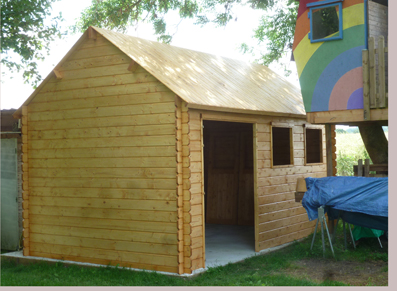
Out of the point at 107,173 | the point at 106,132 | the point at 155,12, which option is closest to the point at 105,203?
the point at 107,173

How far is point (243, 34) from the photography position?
2397 cm

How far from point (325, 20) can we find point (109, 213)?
5.35 meters

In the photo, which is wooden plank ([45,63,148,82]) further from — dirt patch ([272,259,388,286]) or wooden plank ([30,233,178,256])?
dirt patch ([272,259,388,286])

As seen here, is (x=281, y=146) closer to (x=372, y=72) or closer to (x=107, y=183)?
(x=372, y=72)

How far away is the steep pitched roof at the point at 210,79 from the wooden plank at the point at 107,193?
151 centimetres

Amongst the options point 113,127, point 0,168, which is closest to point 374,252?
point 113,127

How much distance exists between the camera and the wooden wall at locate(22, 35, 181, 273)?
7.70 meters

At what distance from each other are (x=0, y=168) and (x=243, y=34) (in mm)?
16010

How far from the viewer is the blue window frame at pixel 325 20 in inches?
351

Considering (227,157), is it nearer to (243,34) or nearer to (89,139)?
(89,139)

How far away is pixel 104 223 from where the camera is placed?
8.31 meters

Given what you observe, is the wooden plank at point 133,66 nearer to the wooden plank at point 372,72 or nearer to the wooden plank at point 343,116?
the wooden plank at point 343,116

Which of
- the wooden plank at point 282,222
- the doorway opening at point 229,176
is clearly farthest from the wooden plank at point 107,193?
the doorway opening at point 229,176

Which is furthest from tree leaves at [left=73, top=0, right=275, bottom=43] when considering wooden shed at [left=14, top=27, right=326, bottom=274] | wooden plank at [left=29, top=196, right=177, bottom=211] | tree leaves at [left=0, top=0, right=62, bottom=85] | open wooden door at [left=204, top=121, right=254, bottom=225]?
wooden plank at [left=29, top=196, right=177, bottom=211]
